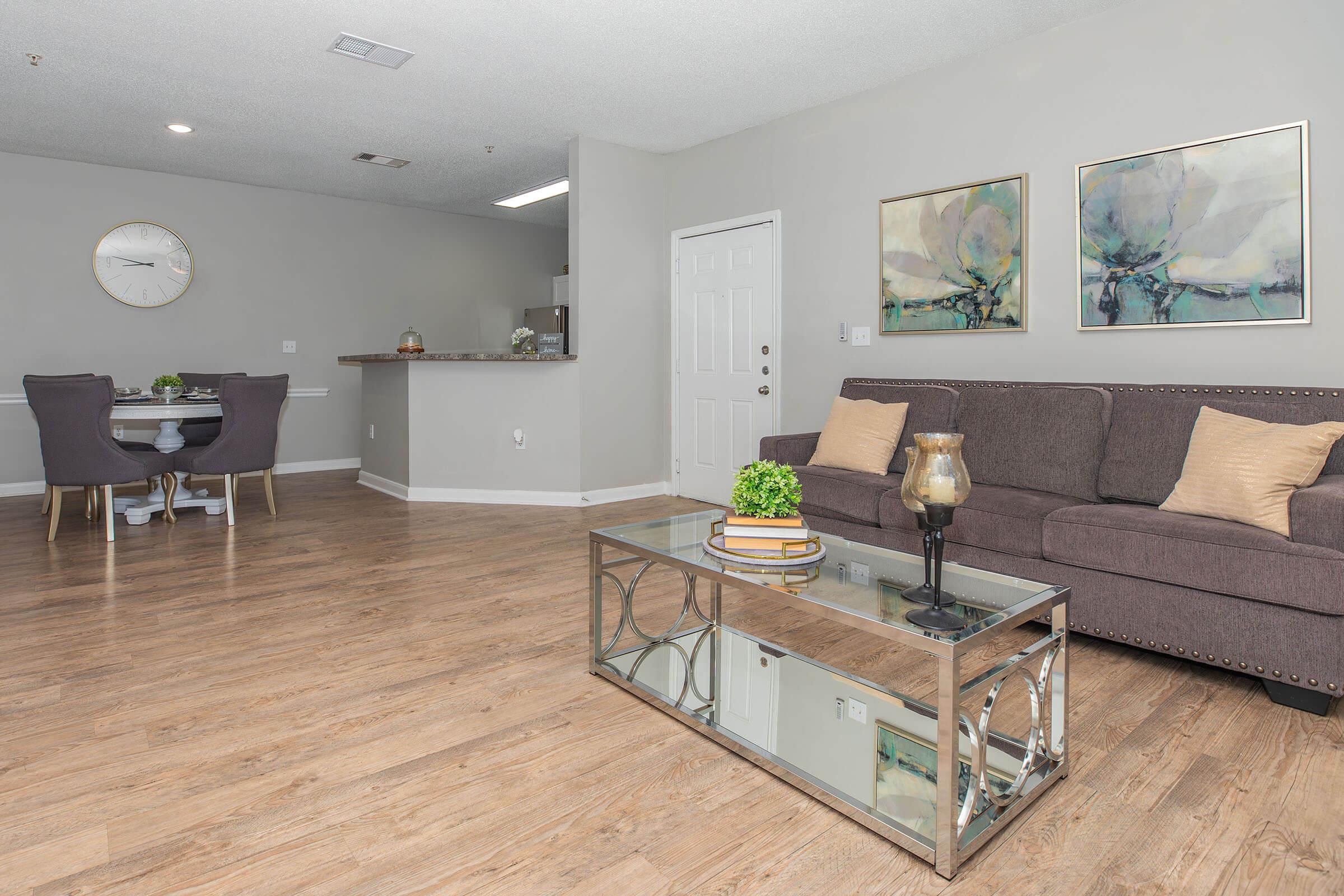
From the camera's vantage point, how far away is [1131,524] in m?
2.50

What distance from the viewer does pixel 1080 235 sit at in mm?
3496

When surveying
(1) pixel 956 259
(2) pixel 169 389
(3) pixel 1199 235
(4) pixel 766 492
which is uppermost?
(1) pixel 956 259

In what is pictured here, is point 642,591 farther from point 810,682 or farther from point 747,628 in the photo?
point 810,682

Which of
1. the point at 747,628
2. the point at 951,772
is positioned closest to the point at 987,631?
the point at 951,772

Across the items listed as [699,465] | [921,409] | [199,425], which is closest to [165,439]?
[199,425]

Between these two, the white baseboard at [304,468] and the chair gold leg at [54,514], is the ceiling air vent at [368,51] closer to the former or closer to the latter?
the chair gold leg at [54,514]

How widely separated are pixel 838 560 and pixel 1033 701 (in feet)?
1.92

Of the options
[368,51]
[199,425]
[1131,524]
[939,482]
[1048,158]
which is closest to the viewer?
[939,482]

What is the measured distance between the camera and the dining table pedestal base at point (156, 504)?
480cm

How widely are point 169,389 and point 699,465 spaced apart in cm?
347

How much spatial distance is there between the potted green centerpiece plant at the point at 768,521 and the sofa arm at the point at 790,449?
177 centimetres

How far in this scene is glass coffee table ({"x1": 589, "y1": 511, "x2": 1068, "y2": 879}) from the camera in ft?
5.23

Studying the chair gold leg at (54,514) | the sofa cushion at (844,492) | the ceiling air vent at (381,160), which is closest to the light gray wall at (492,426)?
the ceiling air vent at (381,160)

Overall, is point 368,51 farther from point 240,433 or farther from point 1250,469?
point 1250,469
